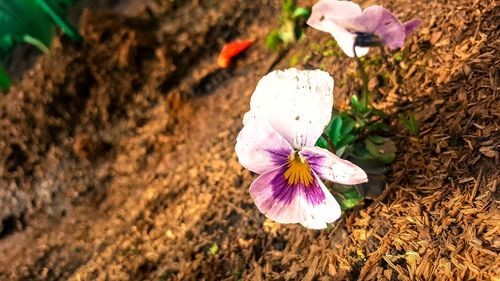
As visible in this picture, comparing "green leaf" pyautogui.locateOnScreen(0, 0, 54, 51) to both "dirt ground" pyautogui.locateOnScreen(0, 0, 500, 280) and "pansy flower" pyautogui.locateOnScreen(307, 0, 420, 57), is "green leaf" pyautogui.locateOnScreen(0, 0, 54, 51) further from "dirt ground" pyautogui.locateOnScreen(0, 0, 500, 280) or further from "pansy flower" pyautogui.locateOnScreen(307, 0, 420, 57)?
"pansy flower" pyautogui.locateOnScreen(307, 0, 420, 57)

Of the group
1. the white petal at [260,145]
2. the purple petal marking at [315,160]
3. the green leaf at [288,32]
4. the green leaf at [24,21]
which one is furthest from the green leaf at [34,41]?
the purple petal marking at [315,160]

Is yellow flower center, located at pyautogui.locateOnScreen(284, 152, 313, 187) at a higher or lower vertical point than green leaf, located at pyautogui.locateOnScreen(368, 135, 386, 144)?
higher

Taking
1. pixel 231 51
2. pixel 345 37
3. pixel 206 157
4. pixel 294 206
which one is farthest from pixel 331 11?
pixel 231 51

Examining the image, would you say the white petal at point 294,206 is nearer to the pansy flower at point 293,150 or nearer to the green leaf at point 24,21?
the pansy flower at point 293,150

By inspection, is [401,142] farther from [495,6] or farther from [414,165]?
[495,6]

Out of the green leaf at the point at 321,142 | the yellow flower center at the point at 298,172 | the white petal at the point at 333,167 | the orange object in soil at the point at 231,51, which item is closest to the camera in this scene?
the white petal at the point at 333,167

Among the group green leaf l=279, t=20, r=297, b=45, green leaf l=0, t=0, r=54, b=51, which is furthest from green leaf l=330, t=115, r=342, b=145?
green leaf l=0, t=0, r=54, b=51

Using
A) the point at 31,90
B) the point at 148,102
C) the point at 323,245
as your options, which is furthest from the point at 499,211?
the point at 31,90

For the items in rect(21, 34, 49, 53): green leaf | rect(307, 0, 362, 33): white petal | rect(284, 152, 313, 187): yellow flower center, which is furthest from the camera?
rect(21, 34, 49, 53): green leaf
